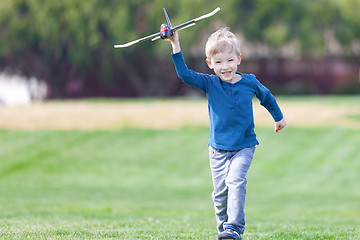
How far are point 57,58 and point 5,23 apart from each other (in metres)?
3.81

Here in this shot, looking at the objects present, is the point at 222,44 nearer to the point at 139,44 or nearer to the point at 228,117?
the point at 228,117

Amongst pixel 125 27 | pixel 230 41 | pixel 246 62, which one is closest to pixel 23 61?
pixel 125 27

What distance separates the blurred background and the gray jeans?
30880mm

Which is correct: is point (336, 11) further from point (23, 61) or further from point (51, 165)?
point (51, 165)

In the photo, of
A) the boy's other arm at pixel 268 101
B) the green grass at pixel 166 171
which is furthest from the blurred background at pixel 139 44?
the boy's other arm at pixel 268 101

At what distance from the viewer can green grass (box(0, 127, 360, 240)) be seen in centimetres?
1593

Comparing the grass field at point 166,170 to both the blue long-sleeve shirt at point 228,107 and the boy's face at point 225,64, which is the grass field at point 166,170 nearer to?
the blue long-sleeve shirt at point 228,107

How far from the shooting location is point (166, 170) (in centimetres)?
2116

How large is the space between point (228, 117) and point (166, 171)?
50.0 ft

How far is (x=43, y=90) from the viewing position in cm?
4503

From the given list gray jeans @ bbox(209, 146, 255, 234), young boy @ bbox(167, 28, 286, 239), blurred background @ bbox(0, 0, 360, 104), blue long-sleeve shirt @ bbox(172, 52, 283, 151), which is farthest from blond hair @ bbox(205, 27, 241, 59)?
blurred background @ bbox(0, 0, 360, 104)

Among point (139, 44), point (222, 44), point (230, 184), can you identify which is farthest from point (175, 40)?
point (139, 44)

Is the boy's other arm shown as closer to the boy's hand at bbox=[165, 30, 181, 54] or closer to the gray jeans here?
the gray jeans

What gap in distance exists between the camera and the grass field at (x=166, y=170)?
15992 millimetres
